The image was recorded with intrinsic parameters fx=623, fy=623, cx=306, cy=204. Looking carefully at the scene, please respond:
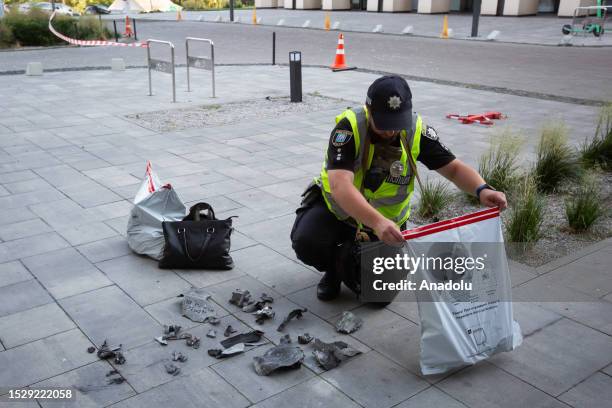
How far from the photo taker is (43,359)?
11.6ft

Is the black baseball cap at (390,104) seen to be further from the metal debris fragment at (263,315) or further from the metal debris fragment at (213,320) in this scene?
the metal debris fragment at (213,320)

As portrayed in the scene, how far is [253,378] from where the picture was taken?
3.39 m

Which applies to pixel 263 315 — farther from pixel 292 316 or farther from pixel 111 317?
pixel 111 317

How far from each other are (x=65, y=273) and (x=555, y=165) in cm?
487

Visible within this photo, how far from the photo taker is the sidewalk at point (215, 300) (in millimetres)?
3293

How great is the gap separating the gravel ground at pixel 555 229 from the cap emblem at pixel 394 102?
2169mm

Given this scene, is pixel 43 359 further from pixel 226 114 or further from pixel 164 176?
pixel 226 114

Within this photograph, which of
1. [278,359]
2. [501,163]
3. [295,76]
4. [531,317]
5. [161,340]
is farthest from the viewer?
[295,76]

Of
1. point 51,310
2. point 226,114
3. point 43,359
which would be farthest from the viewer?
point 226,114

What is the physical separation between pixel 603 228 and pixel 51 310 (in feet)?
15.1

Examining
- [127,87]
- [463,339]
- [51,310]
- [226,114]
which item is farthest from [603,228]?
[127,87]

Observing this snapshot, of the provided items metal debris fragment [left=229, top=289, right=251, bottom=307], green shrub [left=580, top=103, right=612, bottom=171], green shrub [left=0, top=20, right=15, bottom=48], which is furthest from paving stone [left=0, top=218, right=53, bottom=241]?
green shrub [left=0, top=20, right=15, bottom=48]

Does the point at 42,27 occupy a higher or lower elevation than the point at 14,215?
higher

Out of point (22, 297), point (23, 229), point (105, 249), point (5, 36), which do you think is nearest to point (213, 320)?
point (22, 297)
